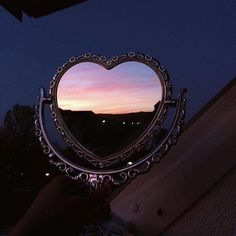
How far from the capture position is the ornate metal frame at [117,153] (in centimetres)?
63

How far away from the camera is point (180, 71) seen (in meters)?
0.81

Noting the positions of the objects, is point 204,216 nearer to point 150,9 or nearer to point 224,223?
point 224,223

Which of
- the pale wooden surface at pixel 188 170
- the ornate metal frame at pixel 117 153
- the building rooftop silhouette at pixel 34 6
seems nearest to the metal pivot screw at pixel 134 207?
the pale wooden surface at pixel 188 170

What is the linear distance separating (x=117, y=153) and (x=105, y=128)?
63mm

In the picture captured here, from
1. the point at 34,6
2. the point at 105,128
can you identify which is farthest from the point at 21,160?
the point at 105,128

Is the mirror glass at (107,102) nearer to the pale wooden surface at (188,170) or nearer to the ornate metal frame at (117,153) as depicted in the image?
the ornate metal frame at (117,153)

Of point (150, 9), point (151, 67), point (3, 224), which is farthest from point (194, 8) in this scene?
point (3, 224)

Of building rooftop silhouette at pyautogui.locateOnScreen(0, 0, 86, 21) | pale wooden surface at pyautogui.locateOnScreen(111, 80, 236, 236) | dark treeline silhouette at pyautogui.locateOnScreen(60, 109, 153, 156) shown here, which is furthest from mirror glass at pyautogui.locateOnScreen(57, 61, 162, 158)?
building rooftop silhouette at pyautogui.locateOnScreen(0, 0, 86, 21)

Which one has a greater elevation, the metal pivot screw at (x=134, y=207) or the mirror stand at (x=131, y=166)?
the mirror stand at (x=131, y=166)

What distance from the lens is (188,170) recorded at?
74 centimetres

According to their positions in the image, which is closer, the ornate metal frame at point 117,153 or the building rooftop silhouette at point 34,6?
the ornate metal frame at point 117,153

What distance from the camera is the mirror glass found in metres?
0.66

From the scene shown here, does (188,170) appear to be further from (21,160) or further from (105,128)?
(21,160)

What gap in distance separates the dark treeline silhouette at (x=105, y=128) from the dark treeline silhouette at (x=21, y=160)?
5.7 inches
